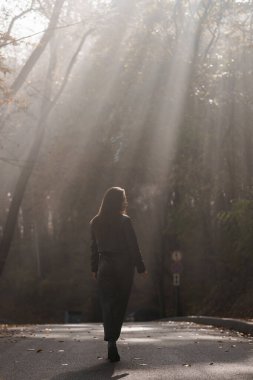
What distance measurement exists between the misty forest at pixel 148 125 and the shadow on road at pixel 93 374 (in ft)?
29.7

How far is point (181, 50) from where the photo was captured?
2730 cm

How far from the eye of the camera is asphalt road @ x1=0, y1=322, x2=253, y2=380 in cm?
959

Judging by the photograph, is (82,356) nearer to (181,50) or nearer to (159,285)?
(181,50)

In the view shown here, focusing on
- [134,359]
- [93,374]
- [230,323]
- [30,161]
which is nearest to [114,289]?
[134,359]

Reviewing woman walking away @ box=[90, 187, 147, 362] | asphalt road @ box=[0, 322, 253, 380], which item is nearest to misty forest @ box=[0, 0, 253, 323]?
asphalt road @ box=[0, 322, 253, 380]

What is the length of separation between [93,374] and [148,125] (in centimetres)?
2267

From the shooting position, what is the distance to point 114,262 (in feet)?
36.8

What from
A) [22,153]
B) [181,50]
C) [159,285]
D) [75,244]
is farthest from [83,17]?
[75,244]

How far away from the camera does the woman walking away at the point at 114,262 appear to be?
11.0 metres

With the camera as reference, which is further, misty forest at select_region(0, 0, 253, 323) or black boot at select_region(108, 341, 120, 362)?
misty forest at select_region(0, 0, 253, 323)

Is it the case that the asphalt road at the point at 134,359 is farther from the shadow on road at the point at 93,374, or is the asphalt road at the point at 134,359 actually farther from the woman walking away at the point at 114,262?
the woman walking away at the point at 114,262

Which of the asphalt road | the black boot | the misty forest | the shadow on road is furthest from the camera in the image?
the misty forest

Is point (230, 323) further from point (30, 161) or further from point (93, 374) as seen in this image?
point (30, 161)

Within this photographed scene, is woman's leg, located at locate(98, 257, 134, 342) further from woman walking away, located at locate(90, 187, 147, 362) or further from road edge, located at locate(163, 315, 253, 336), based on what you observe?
road edge, located at locate(163, 315, 253, 336)
